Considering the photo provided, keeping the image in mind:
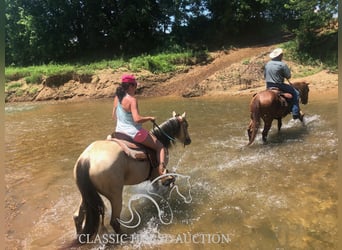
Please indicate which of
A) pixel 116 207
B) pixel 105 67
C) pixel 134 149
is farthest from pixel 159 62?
pixel 116 207

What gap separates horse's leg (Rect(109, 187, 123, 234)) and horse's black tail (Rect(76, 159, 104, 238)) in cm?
14

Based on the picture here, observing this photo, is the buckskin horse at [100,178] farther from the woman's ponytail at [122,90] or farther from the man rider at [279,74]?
the man rider at [279,74]

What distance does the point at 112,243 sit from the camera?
4230mm

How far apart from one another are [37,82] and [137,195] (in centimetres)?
1866

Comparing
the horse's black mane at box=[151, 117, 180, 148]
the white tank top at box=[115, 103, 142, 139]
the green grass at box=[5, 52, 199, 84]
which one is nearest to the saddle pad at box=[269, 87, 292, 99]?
the horse's black mane at box=[151, 117, 180, 148]

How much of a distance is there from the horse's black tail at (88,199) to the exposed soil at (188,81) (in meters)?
13.2

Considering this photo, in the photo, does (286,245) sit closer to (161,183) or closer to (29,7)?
(161,183)

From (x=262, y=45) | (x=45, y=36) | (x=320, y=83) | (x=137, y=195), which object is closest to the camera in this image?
(x=137, y=195)

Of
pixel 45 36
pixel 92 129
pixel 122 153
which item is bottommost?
pixel 92 129

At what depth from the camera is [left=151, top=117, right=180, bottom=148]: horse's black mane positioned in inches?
208

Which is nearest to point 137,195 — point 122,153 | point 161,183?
point 161,183

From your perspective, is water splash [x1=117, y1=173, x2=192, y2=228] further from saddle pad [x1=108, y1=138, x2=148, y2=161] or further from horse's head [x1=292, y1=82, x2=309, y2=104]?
horse's head [x1=292, y1=82, x2=309, y2=104]

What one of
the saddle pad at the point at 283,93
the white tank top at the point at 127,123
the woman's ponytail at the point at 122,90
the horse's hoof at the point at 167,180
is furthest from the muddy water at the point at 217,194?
the woman's ponytail at the point at 122,90

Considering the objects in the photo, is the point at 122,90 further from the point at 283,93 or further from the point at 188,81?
the point at 188,81
